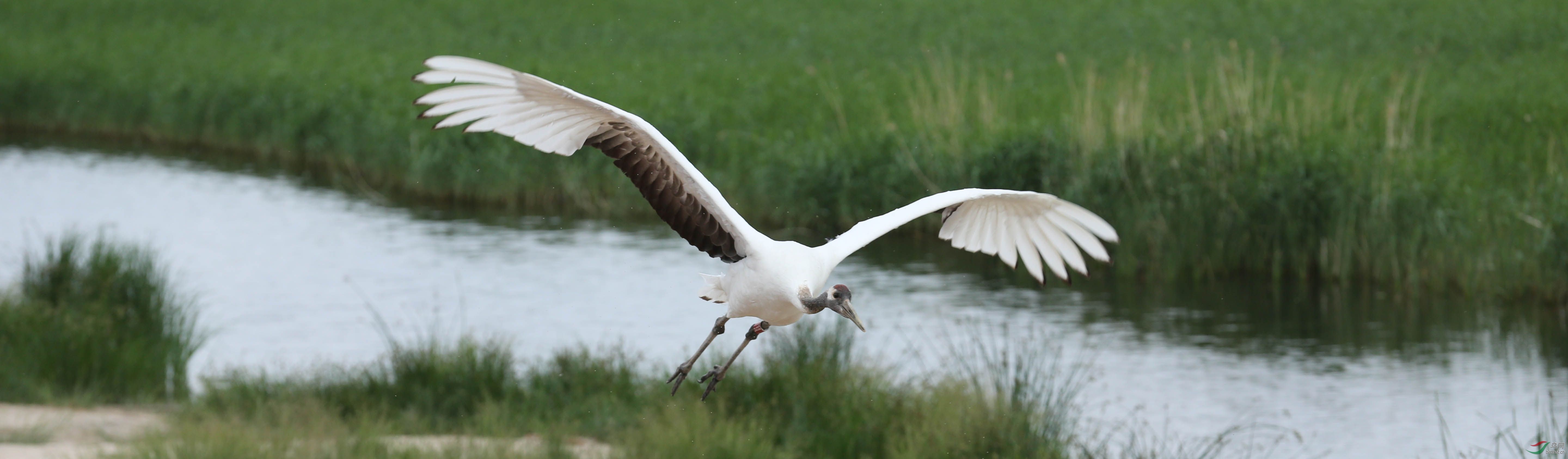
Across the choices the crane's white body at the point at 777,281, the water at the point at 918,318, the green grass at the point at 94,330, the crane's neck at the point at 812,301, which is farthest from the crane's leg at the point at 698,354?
the green grass at the point at 94,330

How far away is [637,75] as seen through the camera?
2673cm

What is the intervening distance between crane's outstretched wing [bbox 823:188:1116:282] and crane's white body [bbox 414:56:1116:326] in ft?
0.05

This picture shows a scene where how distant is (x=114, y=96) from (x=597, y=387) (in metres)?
18.9

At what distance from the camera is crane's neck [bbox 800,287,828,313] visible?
15.2 ft

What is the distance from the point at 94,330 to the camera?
36.7 feet

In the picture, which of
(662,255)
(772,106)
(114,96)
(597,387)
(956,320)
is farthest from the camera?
(114,96)

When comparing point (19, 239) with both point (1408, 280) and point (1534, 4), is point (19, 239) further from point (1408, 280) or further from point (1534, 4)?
point (1534, 4)

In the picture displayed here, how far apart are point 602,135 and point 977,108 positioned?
15.2 m

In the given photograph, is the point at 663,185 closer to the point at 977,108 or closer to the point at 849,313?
the point at 849,313

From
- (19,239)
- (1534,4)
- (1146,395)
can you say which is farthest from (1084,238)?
(1534,4)

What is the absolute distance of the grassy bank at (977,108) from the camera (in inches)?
568

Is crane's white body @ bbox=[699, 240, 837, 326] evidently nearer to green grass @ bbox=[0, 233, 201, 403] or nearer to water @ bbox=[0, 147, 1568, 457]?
water @ bbox=[0, 147, 1568, 457]

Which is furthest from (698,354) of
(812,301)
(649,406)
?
(649,406)

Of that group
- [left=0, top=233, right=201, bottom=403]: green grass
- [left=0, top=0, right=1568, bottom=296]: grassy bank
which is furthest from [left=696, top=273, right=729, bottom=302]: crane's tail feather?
[left=0, top=0, right=1568, bottom=296]: grassy bank
